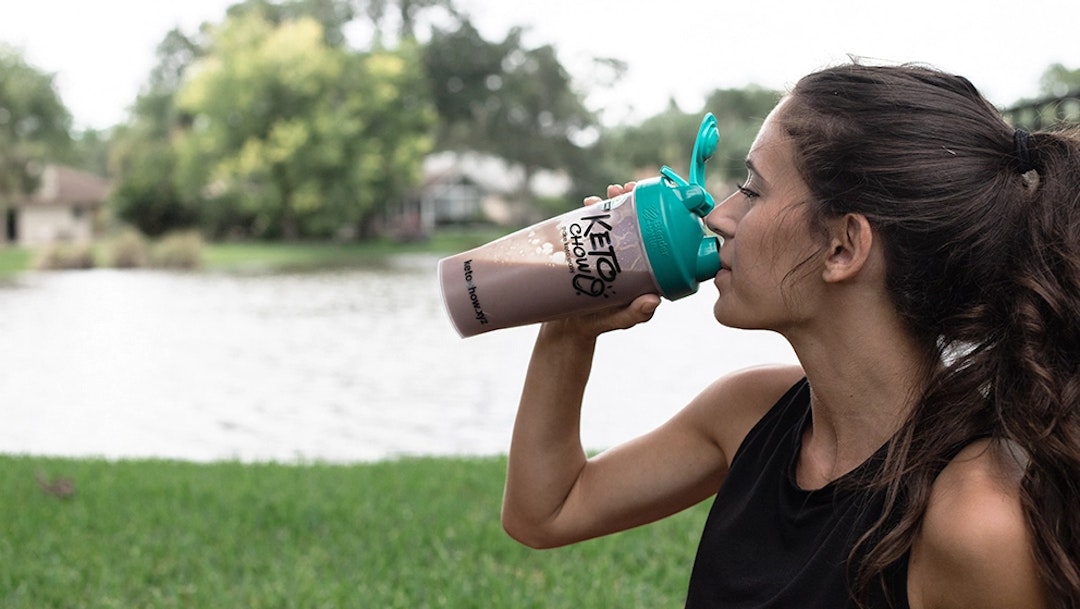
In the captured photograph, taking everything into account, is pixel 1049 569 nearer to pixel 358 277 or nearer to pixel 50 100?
pixel 358 277

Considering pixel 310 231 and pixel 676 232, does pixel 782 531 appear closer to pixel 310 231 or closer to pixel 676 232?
pixel 676 232

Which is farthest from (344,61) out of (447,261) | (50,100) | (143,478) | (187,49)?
(447,261)

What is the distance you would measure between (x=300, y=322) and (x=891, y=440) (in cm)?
1241

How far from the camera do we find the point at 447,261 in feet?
5.93

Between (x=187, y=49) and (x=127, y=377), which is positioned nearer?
(x=127, y=377)

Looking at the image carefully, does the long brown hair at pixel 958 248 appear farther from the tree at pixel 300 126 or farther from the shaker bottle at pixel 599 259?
the tree at pixel 300 126

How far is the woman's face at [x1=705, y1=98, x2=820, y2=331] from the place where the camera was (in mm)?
1515

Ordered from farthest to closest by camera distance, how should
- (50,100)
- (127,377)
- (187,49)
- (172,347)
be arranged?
1. (187,49)
2. (50,100)
3. (172,347)
4. (127,377)

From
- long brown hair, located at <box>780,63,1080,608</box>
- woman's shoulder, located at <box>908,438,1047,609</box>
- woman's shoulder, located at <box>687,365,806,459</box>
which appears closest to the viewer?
woman's shoulder, located at <box>908,438,1047,609</box>

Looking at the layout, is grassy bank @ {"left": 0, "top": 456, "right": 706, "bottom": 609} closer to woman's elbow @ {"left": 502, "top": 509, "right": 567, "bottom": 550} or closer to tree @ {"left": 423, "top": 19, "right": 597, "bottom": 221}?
woman's elbow @ {"left": 502, "top": 509, "right": 567, "bottom": 550}

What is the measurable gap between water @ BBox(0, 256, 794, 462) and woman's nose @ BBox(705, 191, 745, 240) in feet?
14.4

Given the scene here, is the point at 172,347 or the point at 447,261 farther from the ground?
the point at 447,261

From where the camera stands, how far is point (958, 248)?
4.69 ft

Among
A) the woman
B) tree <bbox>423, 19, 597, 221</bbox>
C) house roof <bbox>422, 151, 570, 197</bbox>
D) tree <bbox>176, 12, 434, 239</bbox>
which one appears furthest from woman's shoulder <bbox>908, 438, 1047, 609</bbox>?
house roof <bbox>422, 151, 570, 197</bbox>
